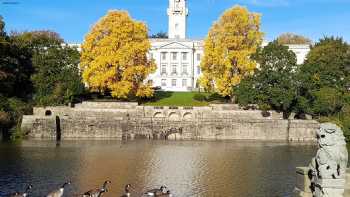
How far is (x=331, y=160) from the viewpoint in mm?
13719

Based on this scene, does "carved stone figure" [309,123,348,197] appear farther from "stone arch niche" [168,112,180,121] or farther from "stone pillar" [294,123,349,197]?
"stone arch niche" [168,112,180,121]

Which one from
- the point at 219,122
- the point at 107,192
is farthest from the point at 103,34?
the point at 107,192

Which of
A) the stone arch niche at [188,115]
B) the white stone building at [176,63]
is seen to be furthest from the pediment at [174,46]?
the stone arch niche at [188,115]

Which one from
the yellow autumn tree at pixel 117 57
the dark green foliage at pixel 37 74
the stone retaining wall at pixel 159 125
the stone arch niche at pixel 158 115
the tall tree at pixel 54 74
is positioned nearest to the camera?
the stone retaining wall at pixel 159 125

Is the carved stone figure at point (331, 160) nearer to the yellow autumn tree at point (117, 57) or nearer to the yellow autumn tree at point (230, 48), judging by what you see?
the yellow autumn tree at point (117, 57)

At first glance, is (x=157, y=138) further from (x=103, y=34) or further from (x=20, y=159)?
(x=20, y=159)

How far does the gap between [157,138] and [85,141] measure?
8.32 m

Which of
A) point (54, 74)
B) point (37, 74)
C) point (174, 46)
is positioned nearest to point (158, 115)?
point (54, 74)

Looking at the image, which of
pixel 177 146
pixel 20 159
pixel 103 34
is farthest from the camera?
pixel 103 34

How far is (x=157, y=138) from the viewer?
57.7m

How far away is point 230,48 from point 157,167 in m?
36.7

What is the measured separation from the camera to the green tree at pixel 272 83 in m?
60.3

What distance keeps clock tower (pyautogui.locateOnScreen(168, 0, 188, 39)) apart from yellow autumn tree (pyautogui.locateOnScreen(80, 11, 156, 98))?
139ft

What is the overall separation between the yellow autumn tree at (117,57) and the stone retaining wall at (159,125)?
14.6 feet
